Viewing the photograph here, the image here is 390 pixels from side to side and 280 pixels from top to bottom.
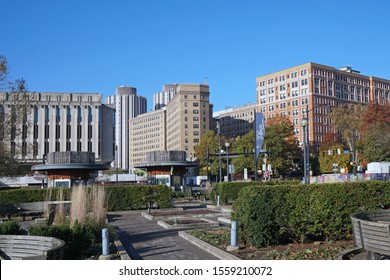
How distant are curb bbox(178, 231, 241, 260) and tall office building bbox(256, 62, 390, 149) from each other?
8104 cm

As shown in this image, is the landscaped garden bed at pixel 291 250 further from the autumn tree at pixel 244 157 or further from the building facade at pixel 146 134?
the building facade at pixel 146 134

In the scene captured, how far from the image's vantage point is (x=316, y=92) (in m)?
93.4

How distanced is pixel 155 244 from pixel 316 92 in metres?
85.7

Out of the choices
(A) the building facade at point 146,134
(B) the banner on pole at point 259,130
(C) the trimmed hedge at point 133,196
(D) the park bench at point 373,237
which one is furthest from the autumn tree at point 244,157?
(D) the park bench at point 373,237

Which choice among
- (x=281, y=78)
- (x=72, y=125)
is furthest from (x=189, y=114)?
(x=281, y=78)

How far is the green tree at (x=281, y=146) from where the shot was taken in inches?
2857

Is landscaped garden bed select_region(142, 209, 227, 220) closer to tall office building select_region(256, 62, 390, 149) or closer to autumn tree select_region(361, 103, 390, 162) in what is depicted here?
autumn tree select_region(361, 103, 390, 162)

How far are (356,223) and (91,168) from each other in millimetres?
28669

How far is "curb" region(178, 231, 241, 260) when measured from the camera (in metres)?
9.38

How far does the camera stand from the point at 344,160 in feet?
231

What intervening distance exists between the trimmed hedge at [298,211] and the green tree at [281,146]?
58.8 meters

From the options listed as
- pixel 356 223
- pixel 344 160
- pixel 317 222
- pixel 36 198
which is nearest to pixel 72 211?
pixel 317 222

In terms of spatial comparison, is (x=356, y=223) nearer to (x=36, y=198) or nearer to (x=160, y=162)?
→ (x=36, y=198)

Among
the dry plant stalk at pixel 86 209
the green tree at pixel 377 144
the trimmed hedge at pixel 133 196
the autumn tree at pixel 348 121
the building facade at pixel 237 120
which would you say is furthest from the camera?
the building facade at pixel 237 120
